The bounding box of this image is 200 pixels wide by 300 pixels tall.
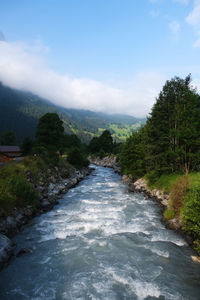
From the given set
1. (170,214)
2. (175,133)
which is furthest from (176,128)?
(170,214)

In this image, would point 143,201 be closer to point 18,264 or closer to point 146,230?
point 146,230

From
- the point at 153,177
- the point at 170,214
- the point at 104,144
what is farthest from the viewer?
the point at 104,144

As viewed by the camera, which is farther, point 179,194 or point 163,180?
point 163,180

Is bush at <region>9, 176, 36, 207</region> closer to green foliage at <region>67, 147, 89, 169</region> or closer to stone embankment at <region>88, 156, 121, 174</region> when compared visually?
green foliage at <region>67, 147, 89, 169</region>

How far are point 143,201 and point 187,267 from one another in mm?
13317

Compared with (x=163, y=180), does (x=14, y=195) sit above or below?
below

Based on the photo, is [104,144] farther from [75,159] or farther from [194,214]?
[194,214]

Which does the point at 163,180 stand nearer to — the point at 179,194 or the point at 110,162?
the point at 179,194

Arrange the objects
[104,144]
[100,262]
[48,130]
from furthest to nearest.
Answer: [104,144] → [48,130] → [100,262]

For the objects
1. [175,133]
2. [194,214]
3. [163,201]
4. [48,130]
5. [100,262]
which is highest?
[175,133]

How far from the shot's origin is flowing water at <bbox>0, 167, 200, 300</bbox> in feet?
28.3

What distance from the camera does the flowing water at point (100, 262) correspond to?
8641 mm

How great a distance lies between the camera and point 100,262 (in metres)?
10.9

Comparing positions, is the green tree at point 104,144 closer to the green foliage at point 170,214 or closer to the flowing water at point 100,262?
the green foliage at point 170,214
